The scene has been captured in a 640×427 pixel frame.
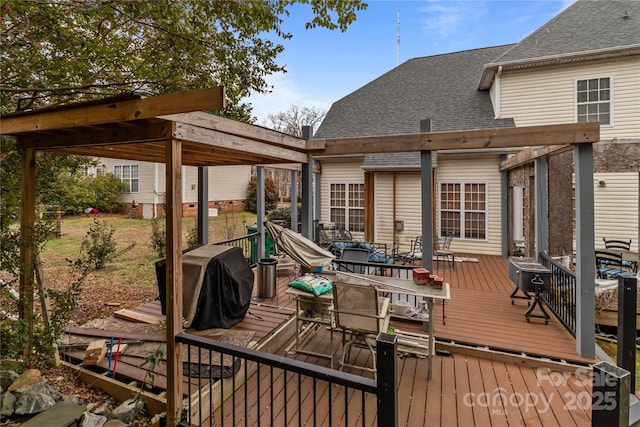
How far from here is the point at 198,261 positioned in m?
4.51

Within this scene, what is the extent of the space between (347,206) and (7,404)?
10205 mm

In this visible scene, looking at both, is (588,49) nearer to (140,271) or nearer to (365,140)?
(365,140)

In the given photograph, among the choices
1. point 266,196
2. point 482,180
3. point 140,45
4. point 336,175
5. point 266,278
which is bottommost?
point 266,278

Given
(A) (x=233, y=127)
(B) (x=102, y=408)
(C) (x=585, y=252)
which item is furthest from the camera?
(C) (x=585, y=252)

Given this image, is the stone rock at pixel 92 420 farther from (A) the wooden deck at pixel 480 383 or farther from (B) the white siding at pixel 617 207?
(B) the white siding at pixel 617 207

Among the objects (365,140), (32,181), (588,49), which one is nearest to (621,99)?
(588,49)

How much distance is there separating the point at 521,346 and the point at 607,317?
2.80 meters

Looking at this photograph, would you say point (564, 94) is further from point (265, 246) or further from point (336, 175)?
point (265, 246)

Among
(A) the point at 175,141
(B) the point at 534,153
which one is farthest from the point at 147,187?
(B) the point at 534,153

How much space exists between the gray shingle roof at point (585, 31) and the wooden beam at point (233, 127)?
9119 mm

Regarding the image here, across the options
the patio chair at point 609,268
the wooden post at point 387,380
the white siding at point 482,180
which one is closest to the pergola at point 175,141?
the wooden post at point 387,380

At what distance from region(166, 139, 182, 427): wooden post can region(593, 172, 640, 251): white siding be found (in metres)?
11.3

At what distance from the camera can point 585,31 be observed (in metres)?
9.98

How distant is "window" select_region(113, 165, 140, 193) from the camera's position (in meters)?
18.0
